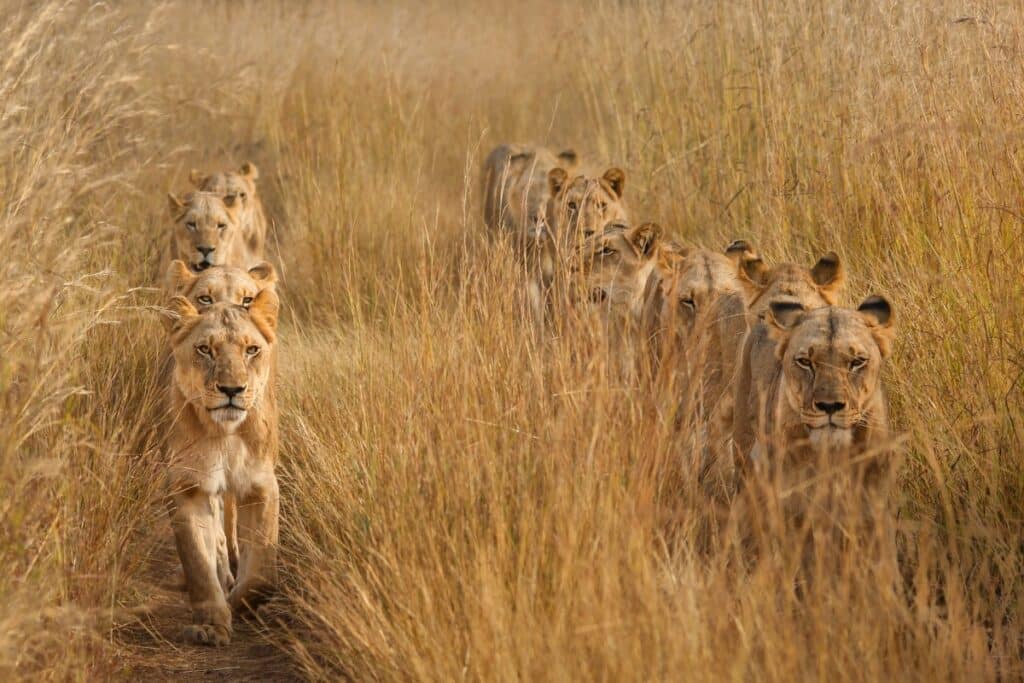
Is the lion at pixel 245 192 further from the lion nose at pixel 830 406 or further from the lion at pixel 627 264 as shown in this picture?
the lion nose at pixel 830 406

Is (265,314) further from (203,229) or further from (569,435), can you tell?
(203,229)

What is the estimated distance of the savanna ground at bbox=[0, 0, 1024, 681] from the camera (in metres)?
3.79

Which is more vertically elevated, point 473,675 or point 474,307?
point 474,307

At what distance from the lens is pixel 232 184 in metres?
9.74

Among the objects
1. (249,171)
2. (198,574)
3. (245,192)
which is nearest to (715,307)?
(198,574)

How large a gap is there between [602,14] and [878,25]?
145 inches

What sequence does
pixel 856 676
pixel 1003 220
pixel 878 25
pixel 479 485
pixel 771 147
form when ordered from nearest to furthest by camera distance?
pixel 856 676
pixel 479 485
pixel 1003 220
pixel 878 25
pixel 771 147

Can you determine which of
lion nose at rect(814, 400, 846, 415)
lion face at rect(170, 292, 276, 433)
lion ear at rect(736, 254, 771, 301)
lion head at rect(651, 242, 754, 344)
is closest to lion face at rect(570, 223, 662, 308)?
lion head at rect(651, 242, 754, 344)

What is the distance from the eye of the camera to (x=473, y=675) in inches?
155

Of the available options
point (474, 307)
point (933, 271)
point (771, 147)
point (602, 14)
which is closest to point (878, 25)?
point (771, 147)

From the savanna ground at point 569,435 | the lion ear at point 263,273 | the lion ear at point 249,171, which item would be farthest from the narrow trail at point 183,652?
the lion ear at point 249,171

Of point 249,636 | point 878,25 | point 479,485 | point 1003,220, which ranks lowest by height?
point 249,636

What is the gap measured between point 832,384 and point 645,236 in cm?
221

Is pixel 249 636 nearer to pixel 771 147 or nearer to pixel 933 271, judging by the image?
pixel 933 271
